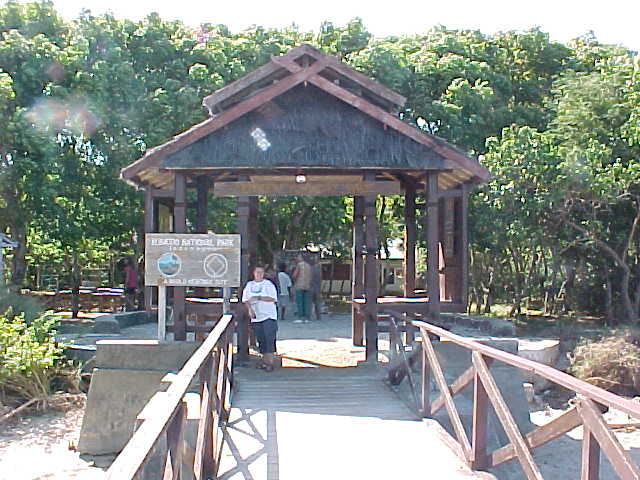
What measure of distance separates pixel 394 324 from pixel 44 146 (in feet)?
37.3

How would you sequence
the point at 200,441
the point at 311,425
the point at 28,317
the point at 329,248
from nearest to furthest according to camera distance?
the point at 200,441, the point at 311,425, the point at 28,317, the point at 329,248

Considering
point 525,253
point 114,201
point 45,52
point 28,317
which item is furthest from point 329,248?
point 28,317

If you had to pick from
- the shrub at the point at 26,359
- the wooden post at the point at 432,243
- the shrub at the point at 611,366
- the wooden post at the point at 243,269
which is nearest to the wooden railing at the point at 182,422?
the wooden post at the point at 243,269

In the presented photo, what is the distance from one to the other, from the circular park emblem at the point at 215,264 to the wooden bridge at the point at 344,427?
87 cm

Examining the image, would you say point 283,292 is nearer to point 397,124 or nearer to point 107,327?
point 107,327

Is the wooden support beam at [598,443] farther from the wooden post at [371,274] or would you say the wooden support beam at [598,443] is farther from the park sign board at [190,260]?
the wooden post at [371,274]

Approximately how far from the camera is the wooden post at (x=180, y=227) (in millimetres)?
9836

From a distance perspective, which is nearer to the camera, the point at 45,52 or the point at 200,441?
the point at 200,441

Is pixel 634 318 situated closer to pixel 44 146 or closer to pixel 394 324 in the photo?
pixel 394 324

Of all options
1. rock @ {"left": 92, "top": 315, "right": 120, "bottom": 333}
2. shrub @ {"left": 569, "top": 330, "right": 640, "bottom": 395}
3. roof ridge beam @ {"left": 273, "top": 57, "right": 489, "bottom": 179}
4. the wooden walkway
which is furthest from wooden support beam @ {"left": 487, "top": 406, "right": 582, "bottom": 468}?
rock @ {"left": 92, "top": 315, "right": 120, "bottom": 333}

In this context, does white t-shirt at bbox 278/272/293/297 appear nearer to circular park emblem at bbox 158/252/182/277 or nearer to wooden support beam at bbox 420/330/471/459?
circular park emblem at bbox 158/252/182/277

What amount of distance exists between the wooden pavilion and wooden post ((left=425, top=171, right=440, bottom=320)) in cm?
1

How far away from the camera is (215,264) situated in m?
9.16

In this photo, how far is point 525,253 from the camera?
76.8 ft
